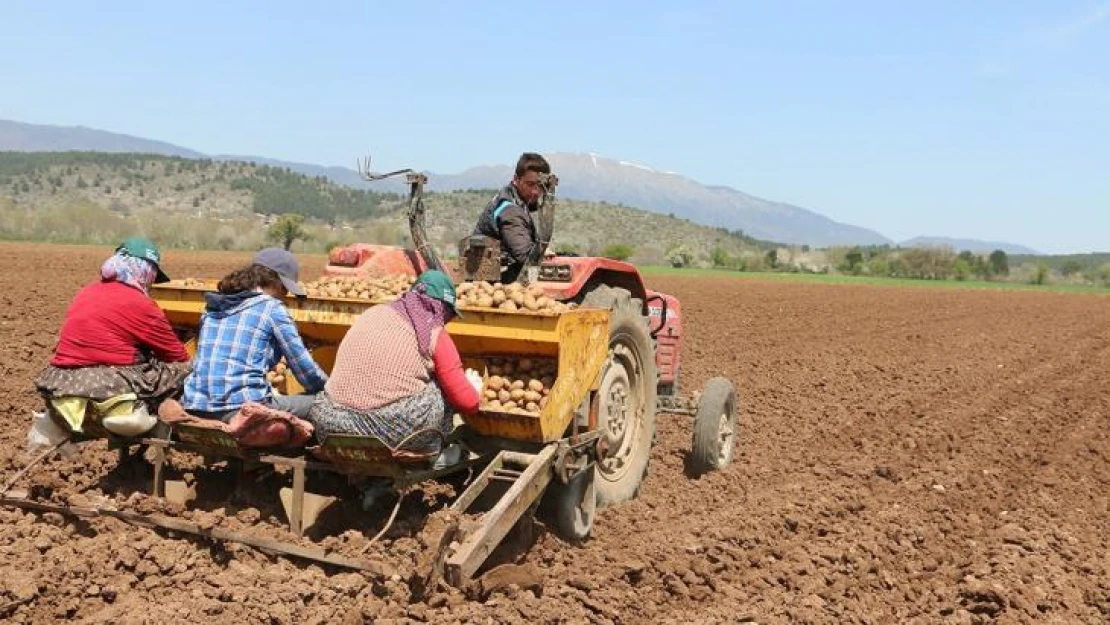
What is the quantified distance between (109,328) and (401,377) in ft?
4.95

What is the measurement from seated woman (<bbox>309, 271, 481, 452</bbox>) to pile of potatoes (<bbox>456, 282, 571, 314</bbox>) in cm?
37

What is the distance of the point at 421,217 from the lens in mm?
6238

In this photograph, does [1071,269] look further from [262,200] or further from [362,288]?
[362,288]

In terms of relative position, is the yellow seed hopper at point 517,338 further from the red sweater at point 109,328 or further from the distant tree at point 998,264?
the distant tree at point 998,264

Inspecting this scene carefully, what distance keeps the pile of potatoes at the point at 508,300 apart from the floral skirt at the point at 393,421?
26.5 inches

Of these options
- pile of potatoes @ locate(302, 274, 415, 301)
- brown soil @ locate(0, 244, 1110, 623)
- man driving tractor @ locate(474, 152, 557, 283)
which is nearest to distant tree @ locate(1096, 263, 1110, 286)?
brown soil @ locate(0, 244, 1110, 623)

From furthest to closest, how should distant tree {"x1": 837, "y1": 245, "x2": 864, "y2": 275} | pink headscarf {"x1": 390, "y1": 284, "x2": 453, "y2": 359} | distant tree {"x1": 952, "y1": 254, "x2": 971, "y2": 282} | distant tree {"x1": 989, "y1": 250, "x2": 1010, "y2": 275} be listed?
distant tree {"x1": 989, "y1": 250, "x2": 1010, "y2": 275} → distant tree {"x1": 952, "y1": 254, "x2": 971, "y2": 282} → distant tree {"x1": 837, "y1": 245, "x2": 864, "y2": 275} → pink headscarf {"x1": 390, "y1": 284, "x2": 453, "y2": 359}

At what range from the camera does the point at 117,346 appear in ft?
16.5

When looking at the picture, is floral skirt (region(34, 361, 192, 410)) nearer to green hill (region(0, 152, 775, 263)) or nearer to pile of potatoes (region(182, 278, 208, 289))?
pile of potatoes (region(182, 278, 208, 289))

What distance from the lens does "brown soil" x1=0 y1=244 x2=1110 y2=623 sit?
4.25 meters

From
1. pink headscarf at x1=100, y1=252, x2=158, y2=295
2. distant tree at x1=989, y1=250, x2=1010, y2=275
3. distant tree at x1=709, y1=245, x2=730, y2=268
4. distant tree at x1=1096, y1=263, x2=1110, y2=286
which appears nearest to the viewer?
pink headscarf at x1=100, y1=252, x2=158, y2=295

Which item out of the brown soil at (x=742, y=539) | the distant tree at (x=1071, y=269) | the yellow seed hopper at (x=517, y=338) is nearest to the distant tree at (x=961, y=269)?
the distant tree at (x=1071, y=269)

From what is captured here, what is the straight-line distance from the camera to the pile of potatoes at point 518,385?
5017mm

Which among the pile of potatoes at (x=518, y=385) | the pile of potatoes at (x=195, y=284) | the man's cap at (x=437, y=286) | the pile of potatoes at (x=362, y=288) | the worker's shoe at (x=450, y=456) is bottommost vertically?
the worker's shoe at (x=450, y=456)
